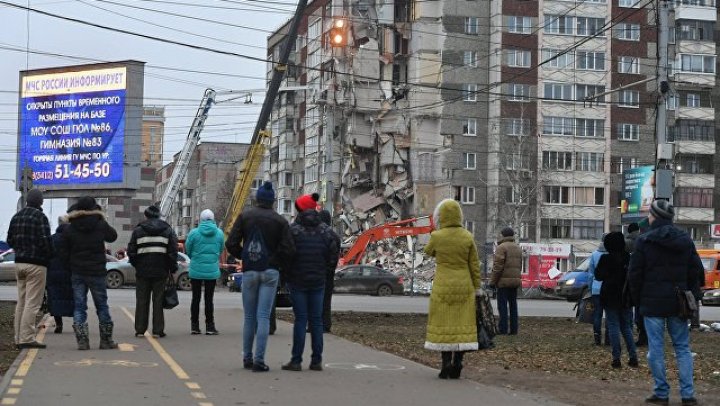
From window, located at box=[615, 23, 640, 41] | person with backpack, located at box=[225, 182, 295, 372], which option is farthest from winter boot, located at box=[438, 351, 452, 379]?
window, located at box=[615, 23, 640, 41]

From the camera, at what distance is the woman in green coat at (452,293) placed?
445 inches

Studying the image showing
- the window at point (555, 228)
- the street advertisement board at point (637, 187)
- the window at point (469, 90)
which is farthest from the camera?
the window at point (555, 228)

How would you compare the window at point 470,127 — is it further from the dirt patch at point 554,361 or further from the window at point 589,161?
the dirt patch at point 554,361

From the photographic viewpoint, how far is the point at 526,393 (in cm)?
1064

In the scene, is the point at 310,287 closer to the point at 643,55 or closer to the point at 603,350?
the point at 603,350

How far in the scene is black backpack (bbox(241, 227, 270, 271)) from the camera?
472 inches

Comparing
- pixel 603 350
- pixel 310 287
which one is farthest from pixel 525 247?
pixel 310 287

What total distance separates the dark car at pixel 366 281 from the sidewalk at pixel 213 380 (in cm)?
3150

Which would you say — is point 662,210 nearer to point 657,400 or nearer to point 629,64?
point 657,400

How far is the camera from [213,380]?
1082 centimetres

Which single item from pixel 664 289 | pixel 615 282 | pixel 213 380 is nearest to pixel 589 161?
pixel 615 282

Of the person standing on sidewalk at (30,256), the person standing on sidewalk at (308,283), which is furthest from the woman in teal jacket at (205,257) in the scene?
the person standing on sidewalk at (308,283)

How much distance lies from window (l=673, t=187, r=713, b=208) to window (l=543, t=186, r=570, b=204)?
8.67 m

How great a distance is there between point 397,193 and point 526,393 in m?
73.2
